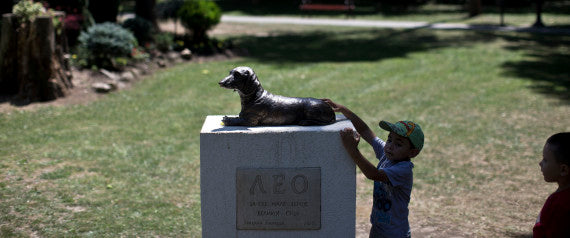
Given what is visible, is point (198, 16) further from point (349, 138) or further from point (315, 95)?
point (349, 138)

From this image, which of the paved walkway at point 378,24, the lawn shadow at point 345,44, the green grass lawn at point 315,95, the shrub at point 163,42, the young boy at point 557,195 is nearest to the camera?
the young boy at point 557,195

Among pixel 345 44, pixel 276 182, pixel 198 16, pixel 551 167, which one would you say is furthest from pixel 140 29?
pixel 551 167

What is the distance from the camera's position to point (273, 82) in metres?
12.7

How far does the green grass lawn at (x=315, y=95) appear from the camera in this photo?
6.19 m

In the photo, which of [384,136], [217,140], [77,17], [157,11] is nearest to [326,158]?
[217,140]

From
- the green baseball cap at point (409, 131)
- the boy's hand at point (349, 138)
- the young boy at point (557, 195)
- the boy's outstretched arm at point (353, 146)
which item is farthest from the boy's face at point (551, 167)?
the boy's hand at point (349, 138)

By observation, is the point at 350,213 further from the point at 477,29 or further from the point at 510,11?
the point at 510,11

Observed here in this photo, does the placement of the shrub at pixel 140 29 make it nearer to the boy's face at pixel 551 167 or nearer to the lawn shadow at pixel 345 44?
the lawn shadow at pixel 345 44

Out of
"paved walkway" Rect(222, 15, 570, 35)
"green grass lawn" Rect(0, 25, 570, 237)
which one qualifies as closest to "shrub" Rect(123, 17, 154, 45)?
"green grass lawn" Rect(0, 25, 570, 237)

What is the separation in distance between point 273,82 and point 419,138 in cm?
869

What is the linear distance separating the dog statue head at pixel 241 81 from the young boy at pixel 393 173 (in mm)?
790

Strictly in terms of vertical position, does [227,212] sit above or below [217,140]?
below

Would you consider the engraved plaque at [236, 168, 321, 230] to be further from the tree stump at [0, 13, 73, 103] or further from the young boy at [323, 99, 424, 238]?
the tree stump at [0, 13, 73, 103]

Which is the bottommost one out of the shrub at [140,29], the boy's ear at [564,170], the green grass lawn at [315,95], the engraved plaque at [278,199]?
the green grass lawn at [315,95]
